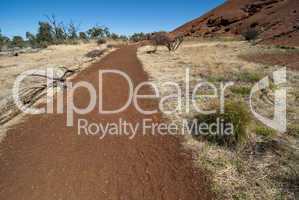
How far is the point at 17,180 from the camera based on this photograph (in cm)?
329

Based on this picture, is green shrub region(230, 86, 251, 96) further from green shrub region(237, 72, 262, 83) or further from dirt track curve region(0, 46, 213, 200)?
dirt track curve region(0, 46, 213, 200)

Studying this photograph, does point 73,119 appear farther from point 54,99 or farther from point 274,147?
point 274,147

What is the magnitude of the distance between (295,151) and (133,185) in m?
2.95

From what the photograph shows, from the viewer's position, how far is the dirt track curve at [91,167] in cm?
299

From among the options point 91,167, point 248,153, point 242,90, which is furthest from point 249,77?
point 91,167

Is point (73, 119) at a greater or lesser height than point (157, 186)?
greater

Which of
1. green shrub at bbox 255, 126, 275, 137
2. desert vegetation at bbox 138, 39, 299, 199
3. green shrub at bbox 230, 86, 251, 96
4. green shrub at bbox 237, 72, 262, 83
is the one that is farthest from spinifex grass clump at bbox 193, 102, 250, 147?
green shrub at bbox 237, 72, 262, 83

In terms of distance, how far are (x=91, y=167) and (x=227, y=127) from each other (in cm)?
277

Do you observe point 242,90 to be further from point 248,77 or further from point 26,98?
point 26,98

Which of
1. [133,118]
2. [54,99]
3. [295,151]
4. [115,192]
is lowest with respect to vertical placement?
[115,192]

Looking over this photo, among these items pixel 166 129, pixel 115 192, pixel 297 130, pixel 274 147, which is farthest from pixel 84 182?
pixel 297 130

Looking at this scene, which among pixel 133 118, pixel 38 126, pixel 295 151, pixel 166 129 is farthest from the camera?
pixel 133 118

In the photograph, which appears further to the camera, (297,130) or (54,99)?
(54,99)

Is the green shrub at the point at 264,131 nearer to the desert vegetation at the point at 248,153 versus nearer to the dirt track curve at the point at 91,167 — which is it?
the desert vegetation at the point at 248,153
